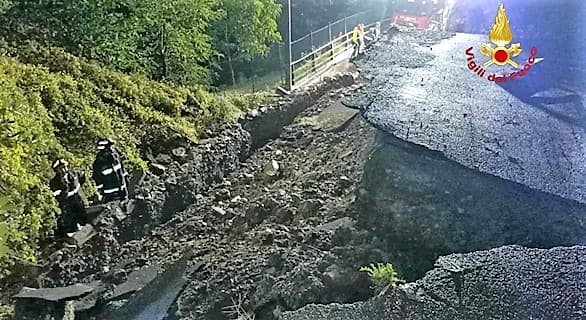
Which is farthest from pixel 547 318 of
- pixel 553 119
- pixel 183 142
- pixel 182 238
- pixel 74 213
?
pixel 183 142

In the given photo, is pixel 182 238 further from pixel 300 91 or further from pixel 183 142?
pixel 300 91

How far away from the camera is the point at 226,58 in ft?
16.7

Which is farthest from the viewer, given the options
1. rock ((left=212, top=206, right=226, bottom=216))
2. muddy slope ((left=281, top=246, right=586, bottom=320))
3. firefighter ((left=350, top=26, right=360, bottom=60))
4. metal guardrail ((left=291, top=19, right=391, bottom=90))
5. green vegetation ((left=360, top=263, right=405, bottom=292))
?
metal guardrail ((left=291, top=19, right=391, bottom=90))

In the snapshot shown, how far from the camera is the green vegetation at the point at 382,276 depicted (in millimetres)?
1823

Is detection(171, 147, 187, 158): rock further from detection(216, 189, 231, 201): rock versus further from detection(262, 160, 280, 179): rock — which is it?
detection(262, 160, 280, 179): rock

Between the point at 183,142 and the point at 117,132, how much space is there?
51cm

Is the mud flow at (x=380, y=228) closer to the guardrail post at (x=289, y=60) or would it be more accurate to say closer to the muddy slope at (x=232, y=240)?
the muddy slope at (x=232, y=240)

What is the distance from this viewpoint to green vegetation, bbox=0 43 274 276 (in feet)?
8.81

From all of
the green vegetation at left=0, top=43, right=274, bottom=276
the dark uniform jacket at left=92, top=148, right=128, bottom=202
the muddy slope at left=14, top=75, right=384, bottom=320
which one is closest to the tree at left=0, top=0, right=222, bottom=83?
the green vegetation at left=0, top=43, right=274, bottom=276

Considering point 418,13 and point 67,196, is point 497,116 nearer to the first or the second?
point 418,13

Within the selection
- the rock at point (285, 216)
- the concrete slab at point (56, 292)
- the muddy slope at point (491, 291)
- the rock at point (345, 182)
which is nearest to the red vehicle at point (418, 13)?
the rock at point (345, 182)

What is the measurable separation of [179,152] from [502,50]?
8.19ft

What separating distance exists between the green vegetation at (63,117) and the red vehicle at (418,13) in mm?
1700

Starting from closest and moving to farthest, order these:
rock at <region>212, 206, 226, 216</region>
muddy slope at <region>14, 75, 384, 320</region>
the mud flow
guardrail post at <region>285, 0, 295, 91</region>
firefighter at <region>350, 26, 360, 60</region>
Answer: the mud flow < muddy slope at <region>14, 75, 384, 320</region> < rock at <region>212, 206, 226, 216</region> < firefighter at <region>350, 26, 360, 60</region> < guardrail post at <region>285, 0, 295, 91</region>
